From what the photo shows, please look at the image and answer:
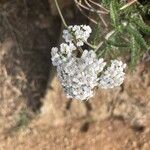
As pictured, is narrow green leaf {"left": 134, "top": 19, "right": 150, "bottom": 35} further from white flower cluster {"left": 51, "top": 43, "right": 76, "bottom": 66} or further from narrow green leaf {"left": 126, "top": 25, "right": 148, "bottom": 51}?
white flower cluster {"left": 51, "top": 43, "right": 76, "bottom": 66}

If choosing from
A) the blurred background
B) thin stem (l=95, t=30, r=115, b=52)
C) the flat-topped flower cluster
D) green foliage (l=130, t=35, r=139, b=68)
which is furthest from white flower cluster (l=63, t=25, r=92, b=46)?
the blurred background

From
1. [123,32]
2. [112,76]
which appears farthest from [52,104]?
[112,76]

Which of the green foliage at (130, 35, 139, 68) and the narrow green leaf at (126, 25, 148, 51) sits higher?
the narrow green leaf at (126, 25, 148, 51)

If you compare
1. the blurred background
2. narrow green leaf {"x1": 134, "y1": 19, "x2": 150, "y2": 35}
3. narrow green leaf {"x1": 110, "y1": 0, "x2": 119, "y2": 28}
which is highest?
A: narrow green leaf {"x1": 110, "y1": 0, "x2": 119, "y2": 28}

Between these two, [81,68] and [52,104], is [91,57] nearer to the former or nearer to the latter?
[81,68]

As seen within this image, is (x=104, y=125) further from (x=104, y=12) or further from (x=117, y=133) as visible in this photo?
(x=104, y=12)

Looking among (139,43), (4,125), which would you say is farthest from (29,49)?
(139,43)

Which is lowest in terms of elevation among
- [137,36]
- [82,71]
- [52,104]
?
[52,104]
